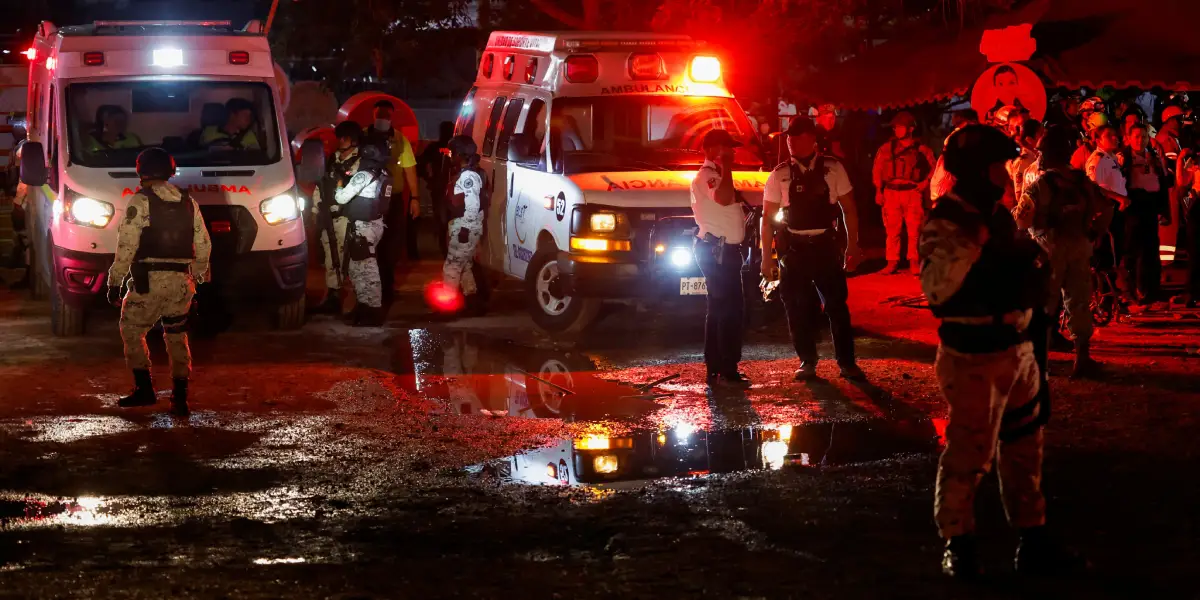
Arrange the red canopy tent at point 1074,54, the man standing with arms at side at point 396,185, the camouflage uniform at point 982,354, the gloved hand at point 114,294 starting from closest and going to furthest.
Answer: the camouflage uniform at point 982,354 < the gloved hand at point 114,294 < the man standing with arms at side at point 396,185 < the red canopy tent at point 1074,54

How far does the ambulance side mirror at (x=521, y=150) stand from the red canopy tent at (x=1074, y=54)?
6903 mm

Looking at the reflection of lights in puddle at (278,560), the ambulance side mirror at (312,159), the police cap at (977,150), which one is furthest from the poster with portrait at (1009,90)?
the reflection of lights in puddle at (278,560)

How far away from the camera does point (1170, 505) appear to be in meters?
6.56

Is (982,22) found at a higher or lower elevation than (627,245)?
higher

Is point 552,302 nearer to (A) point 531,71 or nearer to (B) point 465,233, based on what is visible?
(B) point 465,233

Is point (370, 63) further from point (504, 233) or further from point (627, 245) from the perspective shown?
point (627, 245)

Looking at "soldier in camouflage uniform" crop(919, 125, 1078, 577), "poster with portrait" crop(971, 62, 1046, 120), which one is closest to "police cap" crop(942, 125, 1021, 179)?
"soldier in camouflage uniform" crop(919, 125, 1078, 577)

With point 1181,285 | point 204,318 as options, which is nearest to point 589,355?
point 204,318

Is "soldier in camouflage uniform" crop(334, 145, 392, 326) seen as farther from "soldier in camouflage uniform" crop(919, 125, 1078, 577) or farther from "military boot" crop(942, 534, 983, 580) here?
"military boot" crop(942, 534, 983, 580)

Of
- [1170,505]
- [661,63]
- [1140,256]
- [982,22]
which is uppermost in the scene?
[982,22]

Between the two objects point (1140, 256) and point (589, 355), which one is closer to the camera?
point (589, 355)

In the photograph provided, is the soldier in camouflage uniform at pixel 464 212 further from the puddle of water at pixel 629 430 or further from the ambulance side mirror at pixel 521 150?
the puddle of water at pixel 629 430

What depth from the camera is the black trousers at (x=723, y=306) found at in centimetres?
943

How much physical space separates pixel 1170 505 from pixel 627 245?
540 cm
